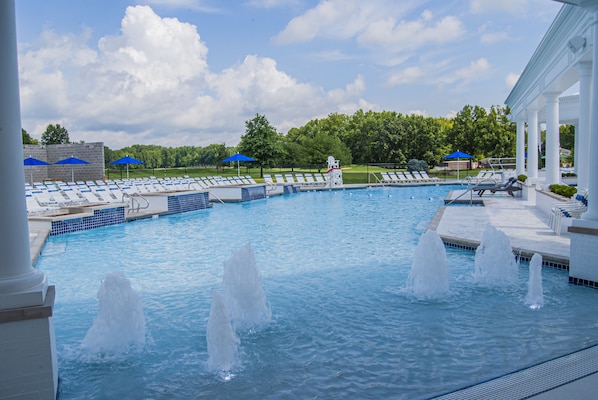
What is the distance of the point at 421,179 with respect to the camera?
1162 inches

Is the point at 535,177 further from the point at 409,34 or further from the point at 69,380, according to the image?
the point at 69,380

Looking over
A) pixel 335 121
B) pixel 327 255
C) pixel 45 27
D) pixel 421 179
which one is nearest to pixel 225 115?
pixel 421 179

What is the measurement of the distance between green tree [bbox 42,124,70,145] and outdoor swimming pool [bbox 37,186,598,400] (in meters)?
51.2

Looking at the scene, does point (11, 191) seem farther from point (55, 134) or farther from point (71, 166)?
point (55, 134)

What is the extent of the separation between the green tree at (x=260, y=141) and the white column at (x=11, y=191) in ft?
125

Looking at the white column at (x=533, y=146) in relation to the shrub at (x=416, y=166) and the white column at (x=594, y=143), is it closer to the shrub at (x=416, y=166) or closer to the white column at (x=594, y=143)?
the white column at (x=594, y=143)

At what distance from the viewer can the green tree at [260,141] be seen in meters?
41.1

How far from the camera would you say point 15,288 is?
2.95m

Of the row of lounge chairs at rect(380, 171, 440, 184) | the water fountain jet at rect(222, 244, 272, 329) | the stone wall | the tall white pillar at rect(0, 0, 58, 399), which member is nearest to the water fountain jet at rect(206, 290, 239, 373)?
the water fountain jet at rect(222, 244, 272, 329)

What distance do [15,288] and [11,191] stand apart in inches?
23.3

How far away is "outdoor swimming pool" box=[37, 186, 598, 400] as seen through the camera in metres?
3.47

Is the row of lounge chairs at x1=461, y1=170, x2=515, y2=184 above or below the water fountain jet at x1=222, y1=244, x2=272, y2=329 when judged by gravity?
above

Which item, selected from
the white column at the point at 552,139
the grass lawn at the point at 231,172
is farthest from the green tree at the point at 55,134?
the white column at the point at 552,139

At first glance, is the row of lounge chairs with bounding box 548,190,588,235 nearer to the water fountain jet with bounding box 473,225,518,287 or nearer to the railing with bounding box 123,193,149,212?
the water fountain jet with bounding box 473,225,518,287
